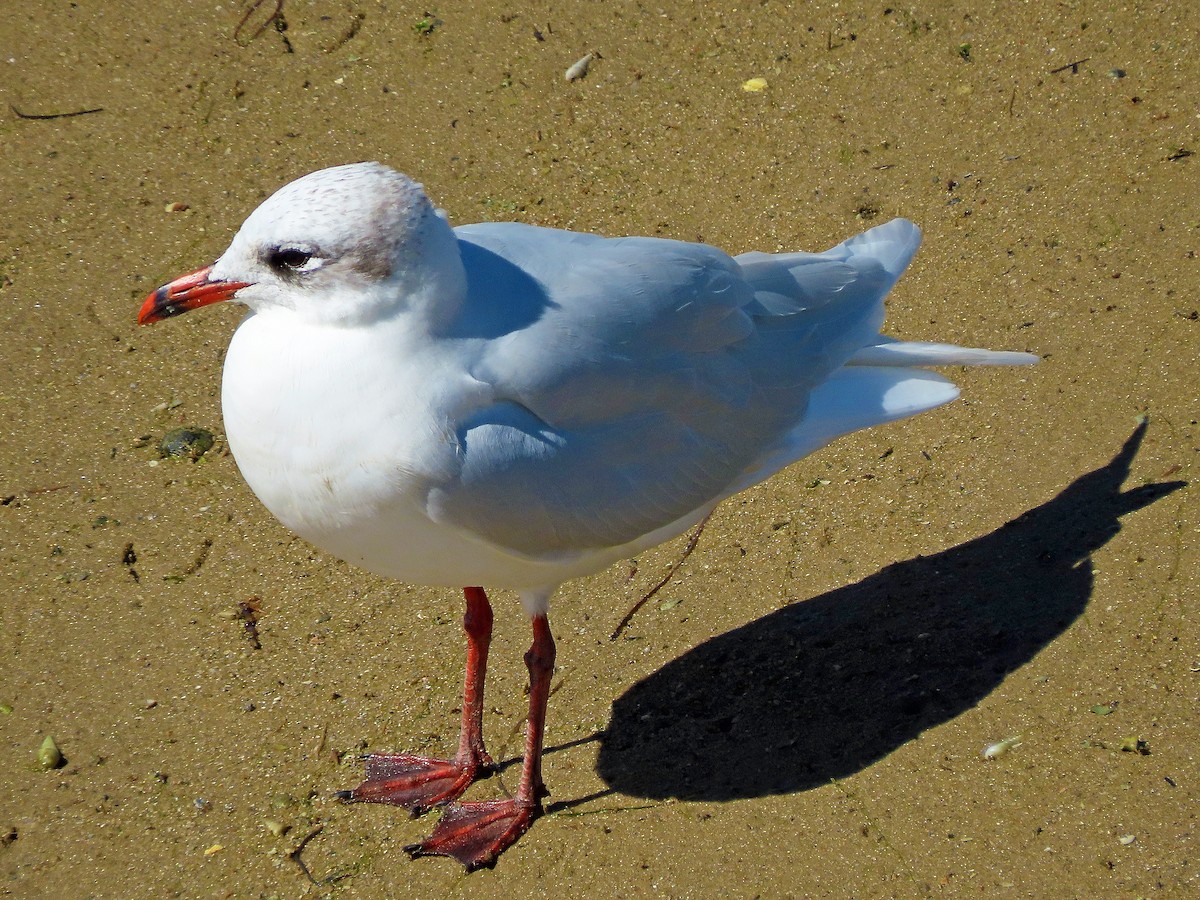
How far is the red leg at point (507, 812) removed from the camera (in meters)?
3.81

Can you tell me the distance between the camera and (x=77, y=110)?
6324 mm

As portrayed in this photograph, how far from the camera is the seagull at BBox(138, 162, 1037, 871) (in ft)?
10.4

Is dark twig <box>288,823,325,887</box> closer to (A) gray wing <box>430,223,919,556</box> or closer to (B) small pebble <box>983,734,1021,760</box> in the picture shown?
(A) gray wing <box>430,223,919,556</box>

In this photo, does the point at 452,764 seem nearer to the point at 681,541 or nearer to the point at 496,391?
the point at 681,541

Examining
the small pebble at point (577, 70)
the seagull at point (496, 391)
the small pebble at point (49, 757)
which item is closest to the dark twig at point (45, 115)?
the small pebble at point (577, 70)

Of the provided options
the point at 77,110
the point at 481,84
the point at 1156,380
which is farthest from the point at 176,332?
the point at 1156,380

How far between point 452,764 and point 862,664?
1.38 m

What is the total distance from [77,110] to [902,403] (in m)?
4.51

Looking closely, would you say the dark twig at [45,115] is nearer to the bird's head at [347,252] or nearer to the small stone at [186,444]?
the small stone at [186,444]

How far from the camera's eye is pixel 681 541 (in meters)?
4.82

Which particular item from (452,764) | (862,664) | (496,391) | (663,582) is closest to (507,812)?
(452,764)

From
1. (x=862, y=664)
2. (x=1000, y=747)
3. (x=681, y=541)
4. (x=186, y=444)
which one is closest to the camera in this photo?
(x=1000, y=747)

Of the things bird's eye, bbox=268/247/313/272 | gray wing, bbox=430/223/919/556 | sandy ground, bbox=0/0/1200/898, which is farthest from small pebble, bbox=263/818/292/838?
bird's eye, bbox=268/247/313/272

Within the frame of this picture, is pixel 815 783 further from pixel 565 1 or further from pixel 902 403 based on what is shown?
pixel 565 1
